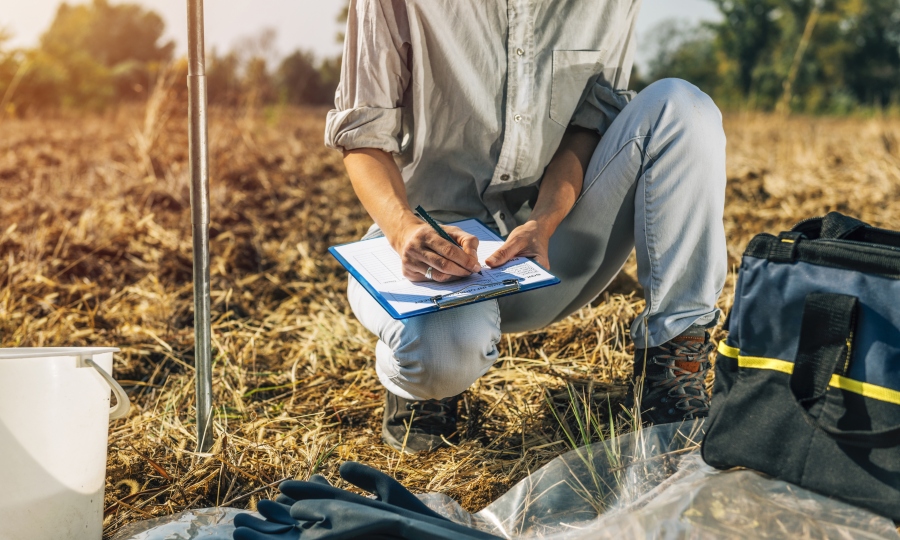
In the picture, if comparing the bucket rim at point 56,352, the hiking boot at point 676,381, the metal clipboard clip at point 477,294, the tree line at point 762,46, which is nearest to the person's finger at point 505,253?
the metal clipboard clip at point 477,294

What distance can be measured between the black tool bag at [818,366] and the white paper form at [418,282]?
0.41 m

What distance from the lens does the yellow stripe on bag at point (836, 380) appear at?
999 millimetres

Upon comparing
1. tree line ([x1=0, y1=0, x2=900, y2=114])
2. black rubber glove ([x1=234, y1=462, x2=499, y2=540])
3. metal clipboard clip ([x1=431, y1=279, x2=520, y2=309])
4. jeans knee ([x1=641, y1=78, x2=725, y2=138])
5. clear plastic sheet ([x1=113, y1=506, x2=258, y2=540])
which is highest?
tree line ([x1=0, y1=0, x2=900, y2=114])

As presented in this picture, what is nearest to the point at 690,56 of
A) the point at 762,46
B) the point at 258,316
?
the point at 762,46

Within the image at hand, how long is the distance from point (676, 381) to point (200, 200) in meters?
1.09

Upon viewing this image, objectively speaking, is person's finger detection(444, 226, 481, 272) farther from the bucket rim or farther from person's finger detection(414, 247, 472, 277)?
the bucket rim

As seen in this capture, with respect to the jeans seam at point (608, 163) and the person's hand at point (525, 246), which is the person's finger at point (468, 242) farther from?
the jeans seam at point (608, 163)

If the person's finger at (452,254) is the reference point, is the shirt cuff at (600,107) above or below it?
above

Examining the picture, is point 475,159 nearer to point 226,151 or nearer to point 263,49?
point 226,151

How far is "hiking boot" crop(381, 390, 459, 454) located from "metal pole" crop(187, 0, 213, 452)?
433 millimetres

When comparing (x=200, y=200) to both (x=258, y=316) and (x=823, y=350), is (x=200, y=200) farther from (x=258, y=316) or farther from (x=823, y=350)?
(x=258, y=316)

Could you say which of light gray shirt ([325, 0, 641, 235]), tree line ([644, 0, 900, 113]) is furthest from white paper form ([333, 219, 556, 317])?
tree line ([644, 0, 900, 113])

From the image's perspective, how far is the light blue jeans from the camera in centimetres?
155

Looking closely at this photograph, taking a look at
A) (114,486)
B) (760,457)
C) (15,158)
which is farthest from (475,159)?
(15,158)
